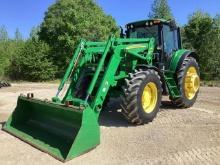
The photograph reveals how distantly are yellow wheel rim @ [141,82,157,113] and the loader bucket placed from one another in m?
1.98

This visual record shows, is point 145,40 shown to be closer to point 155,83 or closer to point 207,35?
point 155,83

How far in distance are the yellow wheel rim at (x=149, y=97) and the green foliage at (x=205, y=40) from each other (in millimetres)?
13221

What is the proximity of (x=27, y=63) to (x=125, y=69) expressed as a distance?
20.9 m

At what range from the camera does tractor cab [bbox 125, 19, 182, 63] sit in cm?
921

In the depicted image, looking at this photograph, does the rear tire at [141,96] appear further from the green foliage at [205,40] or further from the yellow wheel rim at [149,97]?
the green foliage at [205,40]

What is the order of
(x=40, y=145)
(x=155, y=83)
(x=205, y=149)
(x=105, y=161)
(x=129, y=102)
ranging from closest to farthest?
(x=105, y=161)
(x=205, y=149)
(x=40, y=145)
(x=129, y=102)
(x=155, y=83)

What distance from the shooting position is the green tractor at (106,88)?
6.25 m

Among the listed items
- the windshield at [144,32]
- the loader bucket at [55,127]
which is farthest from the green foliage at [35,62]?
the loader bucket at [55,127]

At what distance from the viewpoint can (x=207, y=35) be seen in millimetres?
22000

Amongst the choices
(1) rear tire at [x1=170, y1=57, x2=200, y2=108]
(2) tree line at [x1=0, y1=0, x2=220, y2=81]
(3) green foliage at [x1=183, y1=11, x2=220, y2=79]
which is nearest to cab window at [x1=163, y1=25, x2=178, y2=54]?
(1) rear tire at [x1=170, y1=57, x2=200, y2=108]

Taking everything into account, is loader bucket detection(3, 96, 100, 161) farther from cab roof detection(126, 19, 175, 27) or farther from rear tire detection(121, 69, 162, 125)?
cab roof detection(126, 19, 175, 27)

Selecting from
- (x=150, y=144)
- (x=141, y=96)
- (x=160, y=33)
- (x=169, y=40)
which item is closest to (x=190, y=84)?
(x=169, y=40)

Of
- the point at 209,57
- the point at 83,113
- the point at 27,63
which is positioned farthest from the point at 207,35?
the point at 83,113

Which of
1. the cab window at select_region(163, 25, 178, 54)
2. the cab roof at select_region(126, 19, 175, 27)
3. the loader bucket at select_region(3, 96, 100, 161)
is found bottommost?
the loader bucket at select_region(3, 96, 100, 161)
